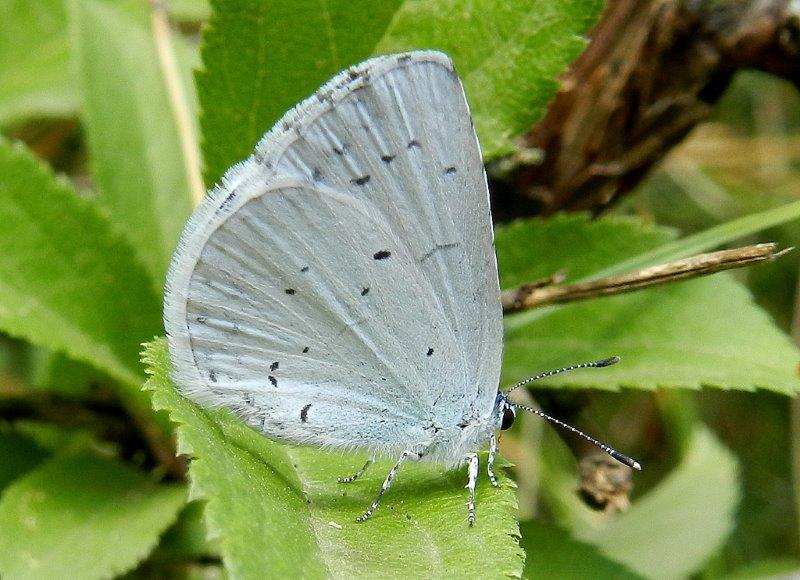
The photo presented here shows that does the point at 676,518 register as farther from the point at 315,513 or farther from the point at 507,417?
the point at 315,513

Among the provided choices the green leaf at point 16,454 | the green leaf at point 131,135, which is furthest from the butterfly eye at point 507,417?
the green leaf at point 16,454

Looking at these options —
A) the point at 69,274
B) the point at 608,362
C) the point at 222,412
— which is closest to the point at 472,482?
the point at 608,362

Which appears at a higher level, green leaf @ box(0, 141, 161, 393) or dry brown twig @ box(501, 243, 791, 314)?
green leaf @ box(0, 141, 161, 393)

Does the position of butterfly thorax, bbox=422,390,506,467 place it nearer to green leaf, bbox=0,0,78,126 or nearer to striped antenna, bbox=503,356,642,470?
striped antenna, bbox=503,356,642,470

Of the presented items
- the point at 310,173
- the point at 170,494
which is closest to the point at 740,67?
the point at 310,173

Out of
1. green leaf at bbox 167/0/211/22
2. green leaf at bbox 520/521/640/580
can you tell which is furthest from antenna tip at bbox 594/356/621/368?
green leaf at bbox 167/0/211/22

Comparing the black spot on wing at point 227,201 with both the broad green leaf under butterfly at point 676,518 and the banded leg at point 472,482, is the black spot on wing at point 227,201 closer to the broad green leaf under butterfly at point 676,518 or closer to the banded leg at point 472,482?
the banded leg at point 472,482
